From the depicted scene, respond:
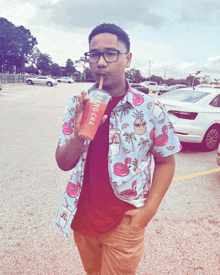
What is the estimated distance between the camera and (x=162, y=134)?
1294 mm

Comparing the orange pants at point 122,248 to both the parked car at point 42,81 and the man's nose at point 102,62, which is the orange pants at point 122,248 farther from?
the parked car at point 42,81

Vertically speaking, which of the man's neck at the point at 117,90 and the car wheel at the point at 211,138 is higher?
the man's neck at the point at 117,90

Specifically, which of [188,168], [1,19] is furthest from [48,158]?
[1,19]

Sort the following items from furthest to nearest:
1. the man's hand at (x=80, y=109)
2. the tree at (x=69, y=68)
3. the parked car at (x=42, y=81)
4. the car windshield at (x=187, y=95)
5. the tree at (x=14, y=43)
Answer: the tree at (x=69, y=68) → the tree at (x=14, y=43) → the parked car at (x=42, y=81) → the car windshield at (x=187, y=95) → the man's hand at (x=80, y=109)

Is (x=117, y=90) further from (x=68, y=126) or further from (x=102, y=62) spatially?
(x=68, y=126)

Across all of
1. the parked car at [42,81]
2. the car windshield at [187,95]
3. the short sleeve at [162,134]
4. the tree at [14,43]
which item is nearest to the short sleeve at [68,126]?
the short sleeve at [162,134]

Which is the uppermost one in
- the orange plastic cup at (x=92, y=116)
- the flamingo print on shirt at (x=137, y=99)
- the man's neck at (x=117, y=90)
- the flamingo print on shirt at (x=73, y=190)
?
the man's neck at (x=117, y=90)

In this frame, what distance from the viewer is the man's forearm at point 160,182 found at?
1.29 meters

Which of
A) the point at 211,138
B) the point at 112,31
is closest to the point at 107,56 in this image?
the point at 112,31

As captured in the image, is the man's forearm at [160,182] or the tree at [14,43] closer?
the man's forearm at [160,182]

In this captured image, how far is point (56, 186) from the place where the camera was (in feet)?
12.2

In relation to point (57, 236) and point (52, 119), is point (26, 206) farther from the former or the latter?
point (52, 119)

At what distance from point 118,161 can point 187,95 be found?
18.9 feet

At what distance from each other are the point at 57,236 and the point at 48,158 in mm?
2447
